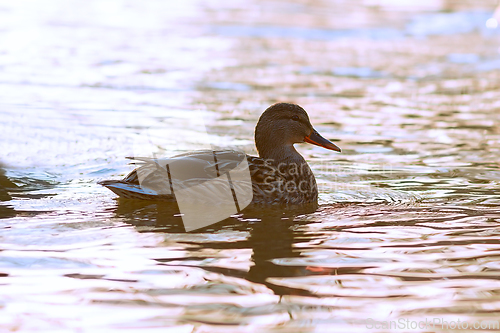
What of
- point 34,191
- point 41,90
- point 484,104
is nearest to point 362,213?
point 34,191

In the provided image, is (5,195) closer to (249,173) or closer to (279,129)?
(249,173)

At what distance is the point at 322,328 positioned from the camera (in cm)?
433

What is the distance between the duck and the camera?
6.93 metres

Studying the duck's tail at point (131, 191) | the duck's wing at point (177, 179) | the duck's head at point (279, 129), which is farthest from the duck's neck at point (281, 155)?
the duck's tail at point (131, 191)

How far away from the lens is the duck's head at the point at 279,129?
7766mm

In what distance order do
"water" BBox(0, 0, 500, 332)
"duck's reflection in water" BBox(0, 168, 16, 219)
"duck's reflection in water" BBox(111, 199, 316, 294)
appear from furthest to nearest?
"duck's reflection in water" BBox(0, 168, 16, 219)
"duck's reflection in water" BBox(111, 199, 316, 294)
"water" BBox(0, 0, 500, 332)

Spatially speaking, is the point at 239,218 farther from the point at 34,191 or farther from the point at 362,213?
A: the point at 34,191

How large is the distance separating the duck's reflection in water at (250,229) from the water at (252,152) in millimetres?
25

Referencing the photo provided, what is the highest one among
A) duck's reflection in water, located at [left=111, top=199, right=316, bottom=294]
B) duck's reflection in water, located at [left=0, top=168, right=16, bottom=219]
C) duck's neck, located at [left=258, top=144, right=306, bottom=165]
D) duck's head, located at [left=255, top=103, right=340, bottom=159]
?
duck's head, located at [left=255, top=103, right=340, bottom=159]

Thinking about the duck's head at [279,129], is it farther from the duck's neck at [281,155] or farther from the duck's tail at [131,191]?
the duck's tail at [131,191]

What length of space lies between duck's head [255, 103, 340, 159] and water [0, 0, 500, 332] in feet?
2.20

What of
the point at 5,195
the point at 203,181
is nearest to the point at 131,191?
the point at 203,181

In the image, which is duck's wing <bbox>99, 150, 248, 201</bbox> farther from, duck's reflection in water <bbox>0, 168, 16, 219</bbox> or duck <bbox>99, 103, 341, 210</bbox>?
duck's reflection in water <bbox>0, 168, 16, 219</bbox>

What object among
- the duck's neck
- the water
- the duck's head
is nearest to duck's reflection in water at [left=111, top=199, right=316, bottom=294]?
the water
